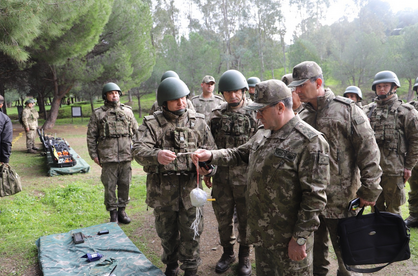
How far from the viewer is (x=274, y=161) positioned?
2402 mm

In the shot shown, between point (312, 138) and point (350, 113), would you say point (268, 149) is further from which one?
point (350, 113)

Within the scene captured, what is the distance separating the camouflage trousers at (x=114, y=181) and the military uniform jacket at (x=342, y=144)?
143 inches

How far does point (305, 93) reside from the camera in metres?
3.10

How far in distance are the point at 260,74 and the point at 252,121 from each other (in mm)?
29450

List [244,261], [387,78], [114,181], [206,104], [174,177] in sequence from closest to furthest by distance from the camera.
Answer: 1. [174,177]
2. [244,261]
3. [387,78]
4. [114,181]
5. [206,104]

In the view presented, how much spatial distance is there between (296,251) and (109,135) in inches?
157

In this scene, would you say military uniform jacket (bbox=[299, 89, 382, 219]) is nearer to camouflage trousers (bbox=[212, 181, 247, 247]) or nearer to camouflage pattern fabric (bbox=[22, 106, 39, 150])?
camouflage trousers (bbox=[212, 181, 247, 247])

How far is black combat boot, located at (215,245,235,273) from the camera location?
3.97 metres

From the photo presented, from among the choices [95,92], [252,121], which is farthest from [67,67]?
[252,121]

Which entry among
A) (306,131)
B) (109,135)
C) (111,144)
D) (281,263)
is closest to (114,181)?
(111,144)

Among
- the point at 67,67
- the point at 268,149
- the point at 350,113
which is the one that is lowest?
the point at 268,149

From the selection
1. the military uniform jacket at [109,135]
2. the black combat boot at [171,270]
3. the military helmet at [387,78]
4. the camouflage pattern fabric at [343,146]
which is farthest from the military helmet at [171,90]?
the military helmet at [387,78]

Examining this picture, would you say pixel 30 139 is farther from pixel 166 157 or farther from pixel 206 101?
pixel 166 157

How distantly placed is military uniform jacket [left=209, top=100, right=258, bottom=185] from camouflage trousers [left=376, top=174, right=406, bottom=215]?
2344 millimetres
